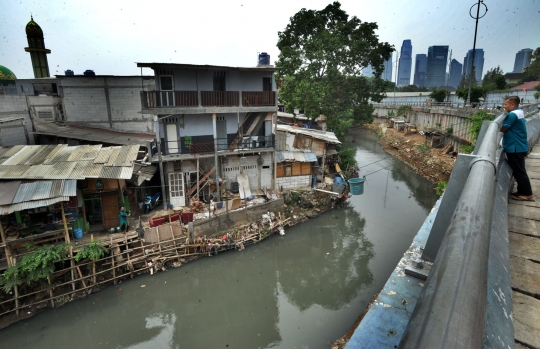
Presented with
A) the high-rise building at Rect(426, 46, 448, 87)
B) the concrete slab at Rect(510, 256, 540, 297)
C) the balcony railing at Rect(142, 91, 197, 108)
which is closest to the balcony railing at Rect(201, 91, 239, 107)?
the balcony railing at Rect(142, 91, 197, 108)

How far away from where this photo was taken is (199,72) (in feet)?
57.5

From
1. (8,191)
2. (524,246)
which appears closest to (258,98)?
(8,191)

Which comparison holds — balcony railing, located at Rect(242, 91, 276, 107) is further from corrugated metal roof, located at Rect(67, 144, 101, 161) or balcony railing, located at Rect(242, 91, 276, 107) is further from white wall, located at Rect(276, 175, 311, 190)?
corrugated metal roof, located at Rect(67, 144, 101, 161)

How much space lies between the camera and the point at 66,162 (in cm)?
1318

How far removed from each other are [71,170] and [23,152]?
10.3ft

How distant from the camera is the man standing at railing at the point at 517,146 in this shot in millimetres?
3029

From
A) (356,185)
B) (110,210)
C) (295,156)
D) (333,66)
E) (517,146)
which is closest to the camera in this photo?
(517,146)

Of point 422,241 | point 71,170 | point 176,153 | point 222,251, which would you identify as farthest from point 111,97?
point 422,241

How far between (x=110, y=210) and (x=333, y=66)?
1925 cm

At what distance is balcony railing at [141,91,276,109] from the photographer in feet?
53.3

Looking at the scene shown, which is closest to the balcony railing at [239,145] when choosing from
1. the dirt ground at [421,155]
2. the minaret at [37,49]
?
the dirt ground at [421,155]

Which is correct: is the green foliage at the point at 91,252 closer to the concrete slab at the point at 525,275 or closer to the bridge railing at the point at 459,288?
the concrete slab at the point at 525,275

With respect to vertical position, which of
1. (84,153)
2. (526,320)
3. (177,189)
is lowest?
(177,189)

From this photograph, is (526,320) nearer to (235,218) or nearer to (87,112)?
(235,218)
